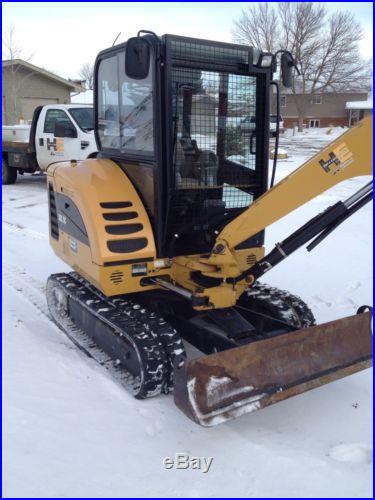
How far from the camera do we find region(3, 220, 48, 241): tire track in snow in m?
8.26

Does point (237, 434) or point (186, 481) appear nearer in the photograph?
point (186, 481)

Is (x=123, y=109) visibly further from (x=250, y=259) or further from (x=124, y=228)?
(x=250, y=259)

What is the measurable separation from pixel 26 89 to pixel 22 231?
769 inches

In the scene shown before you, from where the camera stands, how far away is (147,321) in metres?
3.87

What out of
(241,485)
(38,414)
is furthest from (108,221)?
(241,485)

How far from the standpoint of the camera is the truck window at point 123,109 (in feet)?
12.7

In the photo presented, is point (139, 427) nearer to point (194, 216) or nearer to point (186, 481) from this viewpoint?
point (186, 481)

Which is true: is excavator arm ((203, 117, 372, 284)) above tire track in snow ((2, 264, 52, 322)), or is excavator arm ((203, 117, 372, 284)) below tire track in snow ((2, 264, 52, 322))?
above

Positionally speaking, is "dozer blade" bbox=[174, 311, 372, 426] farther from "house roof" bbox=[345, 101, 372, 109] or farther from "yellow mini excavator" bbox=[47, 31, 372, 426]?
"house roof" bbox=[345, 101, 372, 109]

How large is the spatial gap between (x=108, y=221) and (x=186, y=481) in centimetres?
192

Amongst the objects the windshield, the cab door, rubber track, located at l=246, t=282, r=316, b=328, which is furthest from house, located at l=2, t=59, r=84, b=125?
rubber track, located at l=246, t=282, r=316, b=328

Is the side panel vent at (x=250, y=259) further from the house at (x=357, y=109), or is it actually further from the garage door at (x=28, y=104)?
the house at (x=357, y=109)

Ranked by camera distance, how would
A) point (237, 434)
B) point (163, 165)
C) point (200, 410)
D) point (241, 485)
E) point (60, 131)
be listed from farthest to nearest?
1. point (60, 131)
2. point (163, 165)
3. point (237, 434)
4. point (200, 410)
5. point (241, 485)

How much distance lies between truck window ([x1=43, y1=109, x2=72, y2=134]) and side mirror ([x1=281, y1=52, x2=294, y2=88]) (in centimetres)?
830
